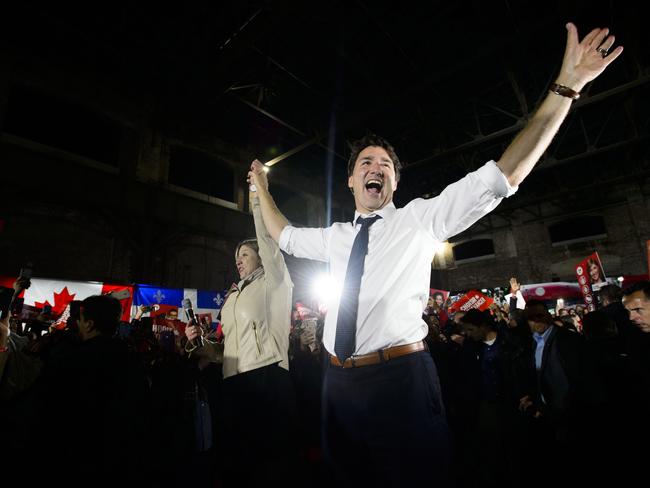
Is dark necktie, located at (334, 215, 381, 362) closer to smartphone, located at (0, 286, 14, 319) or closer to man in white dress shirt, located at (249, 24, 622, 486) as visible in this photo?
man in white dress shirt, located at (249, 24, 622, 486)

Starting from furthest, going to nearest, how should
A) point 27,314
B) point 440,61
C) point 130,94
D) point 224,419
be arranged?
point 130,94 < point 440,61 < point 27,314 < point 224,419

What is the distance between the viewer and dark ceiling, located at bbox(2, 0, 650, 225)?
8.77 meters

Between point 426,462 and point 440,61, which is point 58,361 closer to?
point 426,462

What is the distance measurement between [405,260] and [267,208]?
35.7 inches

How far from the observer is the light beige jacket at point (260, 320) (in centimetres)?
298

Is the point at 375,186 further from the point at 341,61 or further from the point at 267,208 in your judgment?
the point at 341,61

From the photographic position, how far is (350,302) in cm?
147

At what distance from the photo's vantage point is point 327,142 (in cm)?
1415

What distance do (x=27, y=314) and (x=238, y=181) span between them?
9.12m

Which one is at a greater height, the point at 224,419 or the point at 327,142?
the point at 327,142

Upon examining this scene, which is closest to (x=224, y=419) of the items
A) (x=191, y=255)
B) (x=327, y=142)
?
(x=191, y=255)

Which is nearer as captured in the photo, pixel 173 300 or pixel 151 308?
pixel 151 308

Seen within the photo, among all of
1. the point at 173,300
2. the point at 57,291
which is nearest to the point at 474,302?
the point at 173,300

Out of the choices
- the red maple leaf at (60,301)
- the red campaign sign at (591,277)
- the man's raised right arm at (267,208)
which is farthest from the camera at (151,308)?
the red campaign sign at (591,277)
